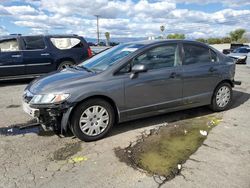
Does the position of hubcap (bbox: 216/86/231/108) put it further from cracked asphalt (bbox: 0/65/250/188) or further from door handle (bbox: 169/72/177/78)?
door handle (bbox: 169/72/177/78)

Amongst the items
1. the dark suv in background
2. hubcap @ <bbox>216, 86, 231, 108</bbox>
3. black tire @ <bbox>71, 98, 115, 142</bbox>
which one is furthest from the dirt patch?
the dark suv in background

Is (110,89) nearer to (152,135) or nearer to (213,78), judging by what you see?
(152,135)

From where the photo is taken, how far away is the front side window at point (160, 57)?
211 inches

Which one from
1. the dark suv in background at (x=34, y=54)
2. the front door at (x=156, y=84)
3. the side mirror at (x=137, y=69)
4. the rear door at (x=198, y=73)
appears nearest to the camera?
the side mirror at (x=137, y=69)

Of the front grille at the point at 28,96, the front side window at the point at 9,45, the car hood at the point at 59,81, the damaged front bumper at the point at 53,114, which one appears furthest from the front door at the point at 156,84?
the front side window at the point at 9,45

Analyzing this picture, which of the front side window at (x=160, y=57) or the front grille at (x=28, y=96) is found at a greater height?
the front side window at (x=160, y=57)

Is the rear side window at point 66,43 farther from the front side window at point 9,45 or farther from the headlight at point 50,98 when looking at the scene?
the headlight at point 50,98

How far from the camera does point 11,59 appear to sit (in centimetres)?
993

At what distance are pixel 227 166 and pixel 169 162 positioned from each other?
0.74m

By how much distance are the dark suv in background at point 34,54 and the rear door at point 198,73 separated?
502cm

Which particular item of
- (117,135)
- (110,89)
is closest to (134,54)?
(110,89)

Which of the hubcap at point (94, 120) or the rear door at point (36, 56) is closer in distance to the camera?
the hubcap at point (94, 120)

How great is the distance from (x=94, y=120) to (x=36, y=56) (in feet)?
20.3

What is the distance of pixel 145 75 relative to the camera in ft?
17.3
